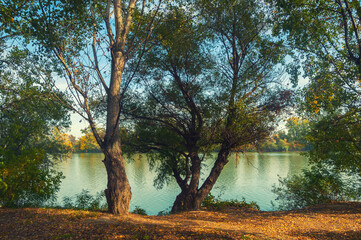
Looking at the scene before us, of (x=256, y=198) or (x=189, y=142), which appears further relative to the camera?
(x=256, y=198)

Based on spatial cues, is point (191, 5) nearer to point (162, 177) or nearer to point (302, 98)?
point (302, 98)

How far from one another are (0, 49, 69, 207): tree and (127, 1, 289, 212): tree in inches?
142

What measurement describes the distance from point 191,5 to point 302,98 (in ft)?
18.8

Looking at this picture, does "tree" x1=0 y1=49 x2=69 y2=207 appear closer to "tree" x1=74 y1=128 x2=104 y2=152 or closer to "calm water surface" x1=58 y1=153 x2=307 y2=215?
"tree" x1=74 y1=128 x2=104 y2=152

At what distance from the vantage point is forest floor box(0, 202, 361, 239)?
4.97m

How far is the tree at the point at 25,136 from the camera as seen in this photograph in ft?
24.5

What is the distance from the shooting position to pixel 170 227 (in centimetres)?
552

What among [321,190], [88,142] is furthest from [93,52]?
[88,142]

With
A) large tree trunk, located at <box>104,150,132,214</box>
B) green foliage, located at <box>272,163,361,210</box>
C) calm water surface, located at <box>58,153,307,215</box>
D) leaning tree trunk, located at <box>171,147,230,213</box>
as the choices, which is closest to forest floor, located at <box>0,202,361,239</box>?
large tree trunk, located at <box>104,150,132,214</box>

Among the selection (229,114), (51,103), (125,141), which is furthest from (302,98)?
(51,103)

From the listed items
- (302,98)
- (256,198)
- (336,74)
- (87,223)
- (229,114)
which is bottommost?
(256,198)

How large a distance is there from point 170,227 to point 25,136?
8.27 m

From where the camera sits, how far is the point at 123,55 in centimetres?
835

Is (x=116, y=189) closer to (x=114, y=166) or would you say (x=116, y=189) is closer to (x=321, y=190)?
(x=114, y=166)
